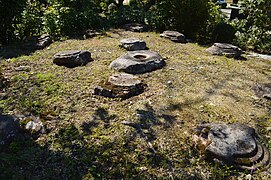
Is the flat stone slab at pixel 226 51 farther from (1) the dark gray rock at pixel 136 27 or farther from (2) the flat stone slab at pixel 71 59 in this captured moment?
(2) the flat stone slab at pixel 71 59

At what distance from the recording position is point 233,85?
453cm

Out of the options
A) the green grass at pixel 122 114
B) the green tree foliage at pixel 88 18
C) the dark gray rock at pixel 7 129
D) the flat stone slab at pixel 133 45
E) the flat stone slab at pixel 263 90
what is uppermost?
the green tree foliage at pixel 88 18

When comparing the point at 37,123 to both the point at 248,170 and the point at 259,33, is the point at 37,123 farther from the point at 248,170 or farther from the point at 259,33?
the point at 259,33

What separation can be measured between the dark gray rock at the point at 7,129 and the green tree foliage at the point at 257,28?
5.96 meters

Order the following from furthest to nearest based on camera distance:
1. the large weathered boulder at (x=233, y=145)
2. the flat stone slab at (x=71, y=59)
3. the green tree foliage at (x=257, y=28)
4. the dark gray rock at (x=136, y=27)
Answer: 1. the dark gray rock at (x=136, y=27)
2. the green tree foliage at (x=257, y=28)
3. the flat stone slab at (x=71, y=59)
4. the large weathered boulder at (x=233, y=145)

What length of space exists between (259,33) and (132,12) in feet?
12.9

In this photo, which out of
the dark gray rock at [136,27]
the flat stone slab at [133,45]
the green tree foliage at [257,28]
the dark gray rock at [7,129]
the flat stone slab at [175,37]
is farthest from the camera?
the dark gray rock at [136,27]

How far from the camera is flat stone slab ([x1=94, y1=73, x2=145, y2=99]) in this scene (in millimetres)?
3941

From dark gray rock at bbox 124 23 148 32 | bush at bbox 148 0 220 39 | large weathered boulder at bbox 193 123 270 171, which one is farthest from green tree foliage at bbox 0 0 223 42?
large weathered boulder at bbox 193 123 270 171

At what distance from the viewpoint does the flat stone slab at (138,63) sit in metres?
4.70

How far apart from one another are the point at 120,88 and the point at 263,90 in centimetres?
226

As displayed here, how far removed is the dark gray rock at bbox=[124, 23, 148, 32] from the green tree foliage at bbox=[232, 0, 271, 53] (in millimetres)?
2567

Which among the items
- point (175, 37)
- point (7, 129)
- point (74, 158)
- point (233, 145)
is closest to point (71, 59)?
point (7, 129)

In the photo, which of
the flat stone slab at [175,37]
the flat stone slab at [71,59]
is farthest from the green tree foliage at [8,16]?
the flat stone slab at [175,37]
